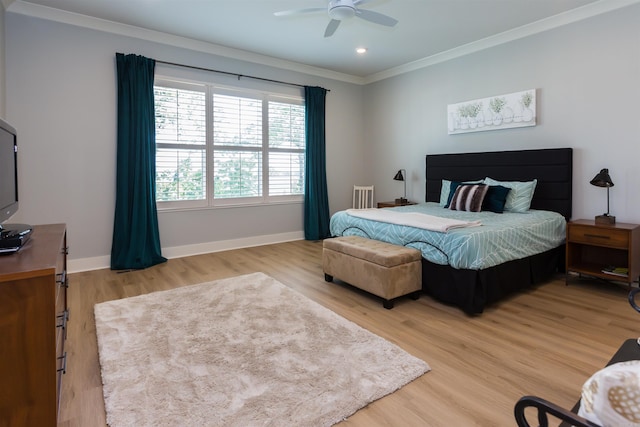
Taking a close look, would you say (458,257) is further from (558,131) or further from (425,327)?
(558,131)

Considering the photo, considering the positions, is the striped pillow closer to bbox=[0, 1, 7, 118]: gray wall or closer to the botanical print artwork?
the botanical print artwork

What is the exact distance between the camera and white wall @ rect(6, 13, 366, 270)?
3.64 metres

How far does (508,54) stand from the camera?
4.31 m

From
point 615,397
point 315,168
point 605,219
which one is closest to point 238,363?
point 615,397

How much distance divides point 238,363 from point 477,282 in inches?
74.2

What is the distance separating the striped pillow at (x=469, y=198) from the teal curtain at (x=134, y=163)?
3.70 meters

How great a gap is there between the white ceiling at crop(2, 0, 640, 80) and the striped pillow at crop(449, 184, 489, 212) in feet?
6.14

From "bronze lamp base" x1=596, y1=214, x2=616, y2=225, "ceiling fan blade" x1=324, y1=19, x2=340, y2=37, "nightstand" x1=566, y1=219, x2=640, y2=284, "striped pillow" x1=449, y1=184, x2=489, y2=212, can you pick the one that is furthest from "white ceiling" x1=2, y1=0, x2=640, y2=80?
"nightstand" x1=566, y1=219, x2=640, y2=284

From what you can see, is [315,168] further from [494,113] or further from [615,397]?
[615,397]

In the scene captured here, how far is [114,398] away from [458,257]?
2.42 meters

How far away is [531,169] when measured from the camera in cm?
407

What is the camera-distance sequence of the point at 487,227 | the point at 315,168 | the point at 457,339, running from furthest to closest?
the point at 315,168 < the point at 487,227 < the point at 457,339

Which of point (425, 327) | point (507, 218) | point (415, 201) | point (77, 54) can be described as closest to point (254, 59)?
point (77, 54)

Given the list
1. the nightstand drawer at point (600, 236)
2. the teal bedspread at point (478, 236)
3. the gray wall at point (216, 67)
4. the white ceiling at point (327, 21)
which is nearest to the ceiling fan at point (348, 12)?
the white ceiling at point (327, 21)
